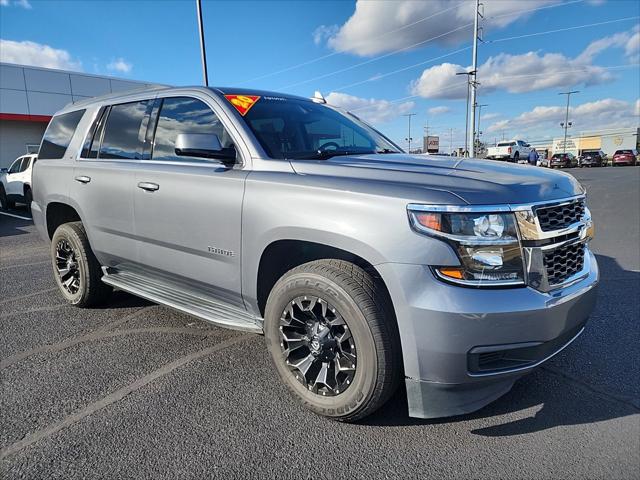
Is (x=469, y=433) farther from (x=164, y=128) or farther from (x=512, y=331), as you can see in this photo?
(x=164, y=128)

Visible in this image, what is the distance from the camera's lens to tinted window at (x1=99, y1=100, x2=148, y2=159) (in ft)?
11.9

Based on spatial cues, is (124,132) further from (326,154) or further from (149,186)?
(326,154)

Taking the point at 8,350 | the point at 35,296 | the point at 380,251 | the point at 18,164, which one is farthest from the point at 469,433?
the point at 18,164

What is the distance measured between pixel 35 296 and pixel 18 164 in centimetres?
1054

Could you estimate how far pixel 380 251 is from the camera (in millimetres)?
2105

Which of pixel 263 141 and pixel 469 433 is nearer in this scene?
pixel 469 433

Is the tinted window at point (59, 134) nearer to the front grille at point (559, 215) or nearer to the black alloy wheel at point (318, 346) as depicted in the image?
the black alloy wheel at point (318, 346)

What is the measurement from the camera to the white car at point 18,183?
1226cm

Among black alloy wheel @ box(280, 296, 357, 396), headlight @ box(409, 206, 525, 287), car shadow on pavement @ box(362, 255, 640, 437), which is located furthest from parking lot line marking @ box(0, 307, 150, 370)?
headlight @ box(409, 206, 525, 287)

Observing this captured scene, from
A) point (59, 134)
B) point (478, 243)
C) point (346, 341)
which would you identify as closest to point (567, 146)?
point (59, 134)

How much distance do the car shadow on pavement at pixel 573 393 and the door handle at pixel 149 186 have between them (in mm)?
2223

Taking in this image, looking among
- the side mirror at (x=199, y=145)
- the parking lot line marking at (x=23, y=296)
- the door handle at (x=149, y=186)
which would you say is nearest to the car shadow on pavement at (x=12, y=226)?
the parking lot line marking at (x=23, y=296)

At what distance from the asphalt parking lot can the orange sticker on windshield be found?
72.2 inches

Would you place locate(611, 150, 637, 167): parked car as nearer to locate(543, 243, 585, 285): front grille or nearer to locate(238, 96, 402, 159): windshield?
locate(238, 96, 402, 159): windshield
